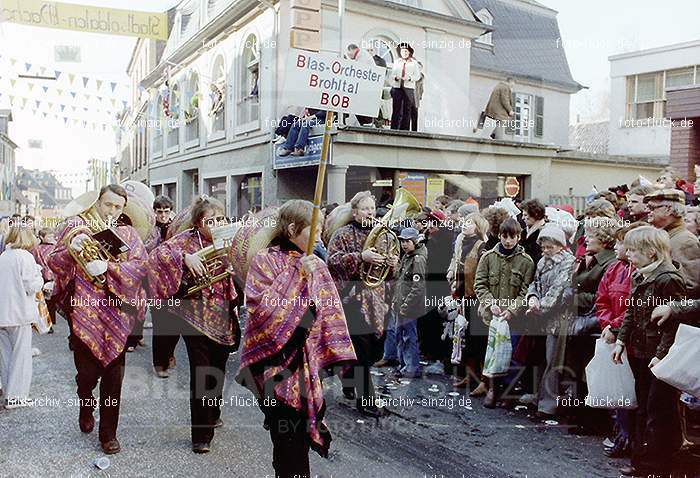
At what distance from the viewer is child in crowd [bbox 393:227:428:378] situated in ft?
23.4

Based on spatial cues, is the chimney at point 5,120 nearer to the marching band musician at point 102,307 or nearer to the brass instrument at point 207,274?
the marching band musician at point 102,307

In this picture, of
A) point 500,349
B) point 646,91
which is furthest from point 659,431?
point 646,91

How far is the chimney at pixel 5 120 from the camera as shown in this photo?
153 ft

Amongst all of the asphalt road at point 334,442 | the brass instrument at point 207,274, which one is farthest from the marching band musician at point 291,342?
the brass instrument at point 207,274

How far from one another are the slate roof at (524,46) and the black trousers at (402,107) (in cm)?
931

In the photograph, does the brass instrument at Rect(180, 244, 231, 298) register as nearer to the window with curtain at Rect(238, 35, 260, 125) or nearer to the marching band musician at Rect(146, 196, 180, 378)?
the marching band musician at Rect(146, 196, 180, 378)

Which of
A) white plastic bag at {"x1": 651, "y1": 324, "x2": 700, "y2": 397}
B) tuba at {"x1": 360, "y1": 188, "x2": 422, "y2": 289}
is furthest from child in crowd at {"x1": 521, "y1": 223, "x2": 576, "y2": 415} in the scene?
white plastic bag at {"x1": 651, "y1": 324, "x2": 700, "y2": 397}

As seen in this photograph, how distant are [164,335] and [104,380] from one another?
4.40ft

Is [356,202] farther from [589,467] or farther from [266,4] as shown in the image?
[266,4]

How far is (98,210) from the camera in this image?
16.5 feet

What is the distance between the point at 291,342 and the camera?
3.65 meters

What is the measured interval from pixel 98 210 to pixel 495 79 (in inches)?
792

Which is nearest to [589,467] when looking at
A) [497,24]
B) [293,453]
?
[293,453]

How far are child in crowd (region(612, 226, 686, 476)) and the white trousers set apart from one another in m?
5.17
